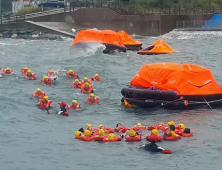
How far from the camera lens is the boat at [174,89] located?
2509 cm

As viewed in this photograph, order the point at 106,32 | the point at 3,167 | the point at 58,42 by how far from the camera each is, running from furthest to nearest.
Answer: the point at 58,42
the point at 106,32
the point at 3,167

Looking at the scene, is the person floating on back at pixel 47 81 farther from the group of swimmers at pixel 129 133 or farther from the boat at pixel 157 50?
the boat at pixel 157 50

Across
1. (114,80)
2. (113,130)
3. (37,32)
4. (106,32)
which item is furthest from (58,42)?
(113,130)

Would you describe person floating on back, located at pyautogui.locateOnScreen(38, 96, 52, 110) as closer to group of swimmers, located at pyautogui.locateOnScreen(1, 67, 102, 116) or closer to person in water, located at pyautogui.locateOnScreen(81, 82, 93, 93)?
group of swimmers, located at pyautogui.locateOnScreen(1, 67, 102, 116)

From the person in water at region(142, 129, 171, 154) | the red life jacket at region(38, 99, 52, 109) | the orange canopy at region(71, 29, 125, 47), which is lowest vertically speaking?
the person in water at region(142, 129, 171, 154)

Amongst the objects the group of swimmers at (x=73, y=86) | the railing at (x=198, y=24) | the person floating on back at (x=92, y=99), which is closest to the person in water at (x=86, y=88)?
the group of swimmers at (x=73, y=86)

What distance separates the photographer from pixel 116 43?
47.5m

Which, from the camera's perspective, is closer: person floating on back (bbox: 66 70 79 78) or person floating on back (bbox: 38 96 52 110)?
person floating on back (bbox: 38 96 52 110)

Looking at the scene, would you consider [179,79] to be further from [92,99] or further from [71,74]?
[71,74]

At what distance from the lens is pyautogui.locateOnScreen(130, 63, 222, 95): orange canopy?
1007 inches

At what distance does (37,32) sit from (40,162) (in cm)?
4463

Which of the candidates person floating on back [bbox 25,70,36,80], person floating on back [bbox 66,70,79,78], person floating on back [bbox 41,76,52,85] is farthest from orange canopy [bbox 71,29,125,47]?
person floating on back [bbox 41,76,52,85]

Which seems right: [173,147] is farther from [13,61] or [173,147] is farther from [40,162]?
[13,61]

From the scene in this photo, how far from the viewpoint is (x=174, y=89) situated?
2539 cm
